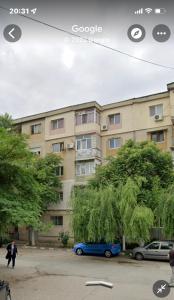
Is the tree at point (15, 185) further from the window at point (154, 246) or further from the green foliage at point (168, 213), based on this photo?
the window at point (154, 246)

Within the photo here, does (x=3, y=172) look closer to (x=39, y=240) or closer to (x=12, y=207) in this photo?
(x=12, y=207)

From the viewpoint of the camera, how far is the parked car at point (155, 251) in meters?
19.9

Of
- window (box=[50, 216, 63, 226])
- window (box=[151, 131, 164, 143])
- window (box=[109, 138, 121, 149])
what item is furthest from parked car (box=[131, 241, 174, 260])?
window (box=[109, 138, 121, 149])

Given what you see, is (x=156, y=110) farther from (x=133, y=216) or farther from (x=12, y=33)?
(x=12, y=33)

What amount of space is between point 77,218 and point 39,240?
41.0ft

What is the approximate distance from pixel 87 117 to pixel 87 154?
142 inches

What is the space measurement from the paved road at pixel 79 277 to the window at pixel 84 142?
12.1 metres

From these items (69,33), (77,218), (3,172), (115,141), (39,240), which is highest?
(115,141)

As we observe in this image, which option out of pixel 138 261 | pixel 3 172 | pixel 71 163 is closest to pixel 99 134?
pixel 71 163

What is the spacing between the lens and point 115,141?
3088cm

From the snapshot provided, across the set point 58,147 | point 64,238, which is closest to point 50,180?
point 58,147

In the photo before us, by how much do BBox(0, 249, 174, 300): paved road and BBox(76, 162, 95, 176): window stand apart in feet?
34.4

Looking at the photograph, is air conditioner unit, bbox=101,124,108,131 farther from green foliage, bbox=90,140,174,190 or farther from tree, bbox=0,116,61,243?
tree, bbox=0,116,61,243

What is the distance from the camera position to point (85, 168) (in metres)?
31.1
